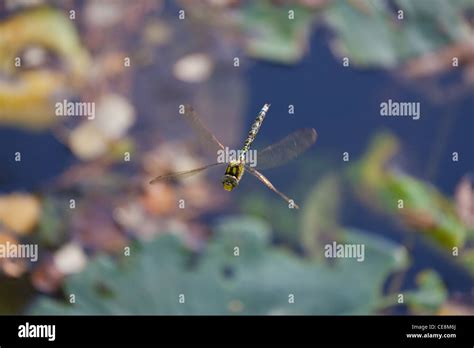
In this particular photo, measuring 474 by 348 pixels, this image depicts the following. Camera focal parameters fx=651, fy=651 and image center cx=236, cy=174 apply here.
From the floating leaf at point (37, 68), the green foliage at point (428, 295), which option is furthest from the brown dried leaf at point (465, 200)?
the floating leaf at point (37, 68)

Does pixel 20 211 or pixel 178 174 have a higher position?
pixel 178 174

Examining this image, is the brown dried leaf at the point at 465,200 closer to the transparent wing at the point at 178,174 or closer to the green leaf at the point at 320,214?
the green leaf at the point at 320,214

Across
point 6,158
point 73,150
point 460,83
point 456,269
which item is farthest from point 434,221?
point 6,158

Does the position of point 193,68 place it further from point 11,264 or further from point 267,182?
point 11,264

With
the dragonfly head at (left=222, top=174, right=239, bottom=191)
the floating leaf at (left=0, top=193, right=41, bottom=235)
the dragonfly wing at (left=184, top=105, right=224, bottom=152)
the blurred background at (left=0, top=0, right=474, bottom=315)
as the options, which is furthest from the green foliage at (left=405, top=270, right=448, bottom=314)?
the floating leaf at (left=0, top=193, right=41, bottom=235)

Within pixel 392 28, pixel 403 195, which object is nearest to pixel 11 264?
pixel 403 195
